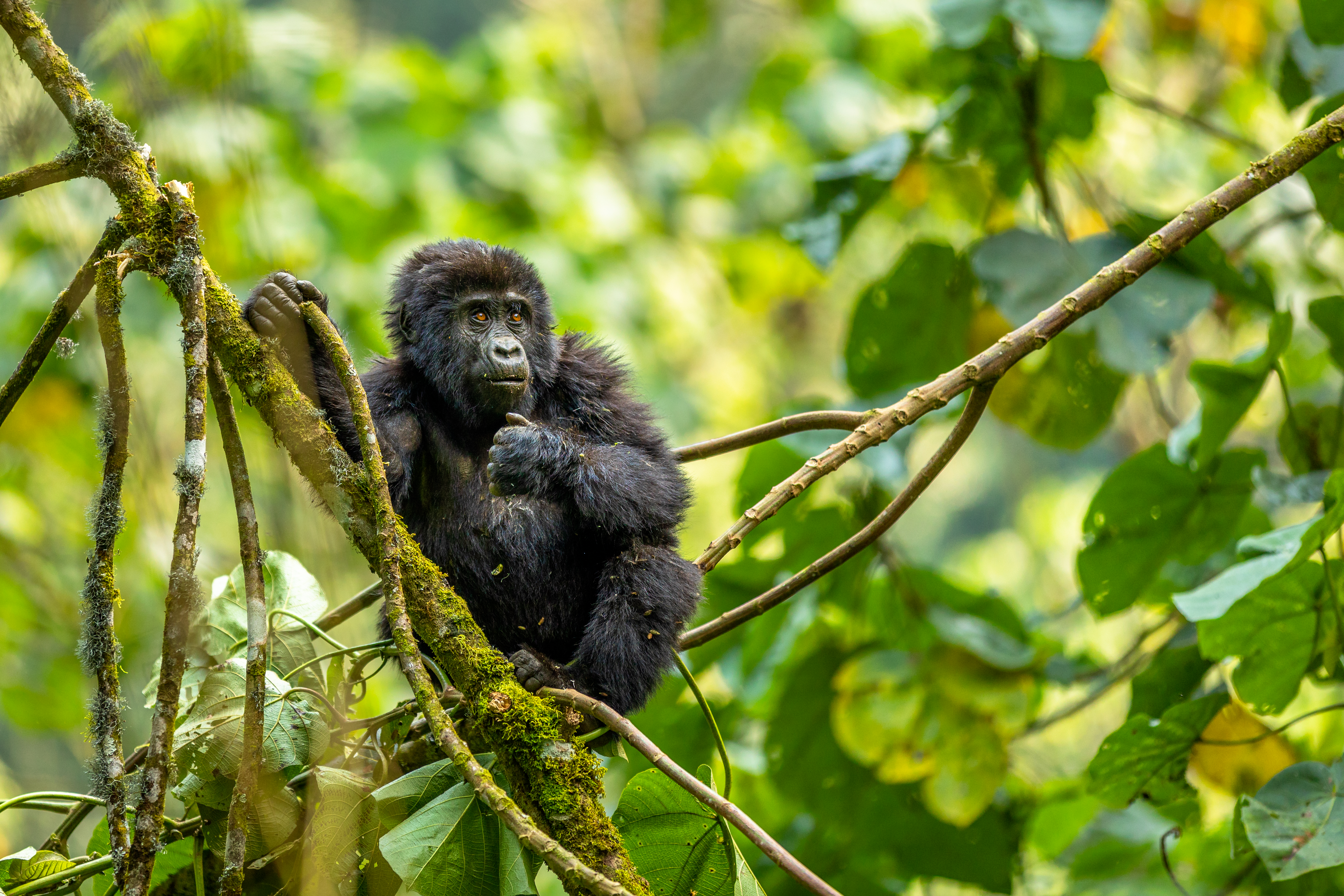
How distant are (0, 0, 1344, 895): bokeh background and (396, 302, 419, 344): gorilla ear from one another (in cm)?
42

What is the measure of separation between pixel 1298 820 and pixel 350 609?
2324mm

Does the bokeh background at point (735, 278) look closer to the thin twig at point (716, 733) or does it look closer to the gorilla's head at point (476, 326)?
the gorilla's head at point (476, 326)

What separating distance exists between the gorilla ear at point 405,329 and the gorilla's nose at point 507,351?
299mm

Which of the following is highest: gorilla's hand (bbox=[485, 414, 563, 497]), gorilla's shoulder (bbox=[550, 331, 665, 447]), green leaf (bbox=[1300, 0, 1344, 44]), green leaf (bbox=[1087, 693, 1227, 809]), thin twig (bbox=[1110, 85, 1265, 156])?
thin twig (bbox=[1110, 85, 1265, 156])

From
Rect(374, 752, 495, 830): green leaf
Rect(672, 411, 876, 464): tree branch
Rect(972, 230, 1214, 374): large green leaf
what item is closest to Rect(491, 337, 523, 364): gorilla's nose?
Rect(672, 411, 876, 464): tree branch

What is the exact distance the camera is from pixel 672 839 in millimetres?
2172

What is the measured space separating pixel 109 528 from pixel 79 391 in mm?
5360

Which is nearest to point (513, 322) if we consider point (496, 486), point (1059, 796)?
point (496, 486)

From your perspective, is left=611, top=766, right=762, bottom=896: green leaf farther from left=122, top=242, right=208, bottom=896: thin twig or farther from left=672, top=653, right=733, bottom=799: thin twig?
left=122, top=242, right=208, bottom=896: thin twig

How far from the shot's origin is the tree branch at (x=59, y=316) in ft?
6.66

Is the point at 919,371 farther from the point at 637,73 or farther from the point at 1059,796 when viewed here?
the point at 637,73

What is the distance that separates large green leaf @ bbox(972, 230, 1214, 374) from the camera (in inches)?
140

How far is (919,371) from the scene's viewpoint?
4094mm

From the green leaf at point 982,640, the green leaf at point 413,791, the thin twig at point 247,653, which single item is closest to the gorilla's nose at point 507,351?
the thin twig at point 247,653
